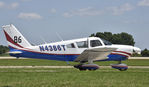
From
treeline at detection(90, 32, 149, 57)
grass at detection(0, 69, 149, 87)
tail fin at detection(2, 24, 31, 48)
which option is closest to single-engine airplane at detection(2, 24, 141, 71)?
tail fin at detection(2, 24, 31, 48)

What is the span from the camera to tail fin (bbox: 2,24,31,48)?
70.0 feet

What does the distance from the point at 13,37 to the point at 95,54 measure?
6126mm

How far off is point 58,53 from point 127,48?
5.26m

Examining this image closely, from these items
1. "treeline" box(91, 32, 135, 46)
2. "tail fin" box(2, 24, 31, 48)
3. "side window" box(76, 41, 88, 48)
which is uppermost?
"treeline" box(91, 32, 135, 46)

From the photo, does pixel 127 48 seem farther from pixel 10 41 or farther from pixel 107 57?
pixel 10 41

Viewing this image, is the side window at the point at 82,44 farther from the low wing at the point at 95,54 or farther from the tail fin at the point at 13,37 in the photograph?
the tail fin at the point at 13,37

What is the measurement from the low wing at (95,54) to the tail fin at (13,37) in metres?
4.31

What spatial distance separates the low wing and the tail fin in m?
4.31

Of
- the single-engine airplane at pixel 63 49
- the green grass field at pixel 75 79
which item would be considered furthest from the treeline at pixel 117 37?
the green grass field at pixel 75 79

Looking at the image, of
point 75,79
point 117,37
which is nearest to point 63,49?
point 75,79

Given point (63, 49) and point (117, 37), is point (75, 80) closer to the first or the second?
point (63, 49)

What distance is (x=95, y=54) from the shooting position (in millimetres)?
20656

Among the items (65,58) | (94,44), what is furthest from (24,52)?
(94,44)

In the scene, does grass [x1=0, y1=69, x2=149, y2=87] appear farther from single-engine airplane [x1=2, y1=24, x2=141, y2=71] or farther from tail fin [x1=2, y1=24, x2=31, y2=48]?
tail fin [x1=2, y1=24, x2=31, y2=48]
